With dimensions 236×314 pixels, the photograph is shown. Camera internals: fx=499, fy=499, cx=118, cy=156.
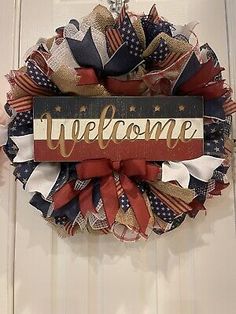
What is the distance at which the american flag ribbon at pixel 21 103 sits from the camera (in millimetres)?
1083

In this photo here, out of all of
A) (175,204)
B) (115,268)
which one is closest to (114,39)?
(175,204)

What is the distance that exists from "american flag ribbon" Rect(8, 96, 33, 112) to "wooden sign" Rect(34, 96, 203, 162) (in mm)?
17

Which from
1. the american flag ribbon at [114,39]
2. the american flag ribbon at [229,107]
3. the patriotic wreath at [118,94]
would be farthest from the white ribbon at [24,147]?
the american flag ribbon at [229,107]

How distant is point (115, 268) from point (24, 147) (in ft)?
1.16

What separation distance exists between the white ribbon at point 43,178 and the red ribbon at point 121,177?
61mm

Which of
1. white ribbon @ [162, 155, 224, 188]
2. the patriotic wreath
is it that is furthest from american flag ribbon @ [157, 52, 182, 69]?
white ribbon @ [162, 155, 224, 188]

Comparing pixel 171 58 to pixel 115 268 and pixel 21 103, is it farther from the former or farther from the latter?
pixel 115 268

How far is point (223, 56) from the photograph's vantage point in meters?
1.21

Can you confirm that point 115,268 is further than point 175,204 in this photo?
Yes

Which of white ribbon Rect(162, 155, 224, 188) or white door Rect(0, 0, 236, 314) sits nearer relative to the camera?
white ribbon Rect(162, 155, 224, 188)

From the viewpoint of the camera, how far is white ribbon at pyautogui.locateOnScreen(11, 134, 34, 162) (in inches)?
43.0

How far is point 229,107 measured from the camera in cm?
113

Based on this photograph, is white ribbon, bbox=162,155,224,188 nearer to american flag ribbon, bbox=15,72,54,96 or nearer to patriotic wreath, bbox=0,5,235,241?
patriotic wreath, bbox=0,5,235,241

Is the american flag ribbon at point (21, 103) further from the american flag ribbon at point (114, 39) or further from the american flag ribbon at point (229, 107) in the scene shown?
the american flag ribbon at point (229, 107)
